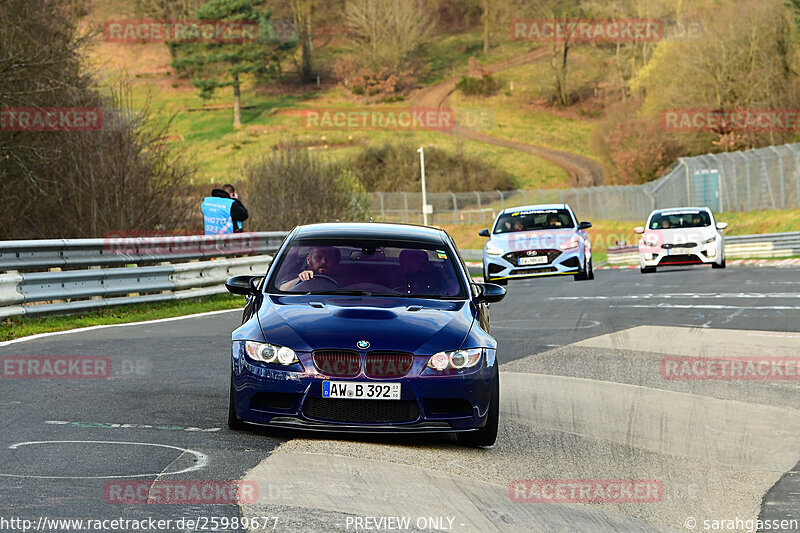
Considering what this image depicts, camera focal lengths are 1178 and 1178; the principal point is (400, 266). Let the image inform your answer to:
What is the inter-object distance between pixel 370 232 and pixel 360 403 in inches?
83.8

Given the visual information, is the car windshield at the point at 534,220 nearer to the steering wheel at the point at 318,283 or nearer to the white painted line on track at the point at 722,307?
the white painted line on track at the point at 722,307

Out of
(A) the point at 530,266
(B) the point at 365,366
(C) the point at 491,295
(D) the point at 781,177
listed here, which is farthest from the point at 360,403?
(D) the point at 781,177

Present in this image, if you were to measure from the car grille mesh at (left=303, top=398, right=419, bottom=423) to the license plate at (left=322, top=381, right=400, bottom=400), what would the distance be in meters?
0.04

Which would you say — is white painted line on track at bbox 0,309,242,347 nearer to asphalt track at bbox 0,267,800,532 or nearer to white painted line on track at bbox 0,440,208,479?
asphalt track at bbox 0,267,800,532

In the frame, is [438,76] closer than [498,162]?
No

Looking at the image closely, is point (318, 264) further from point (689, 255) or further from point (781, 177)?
point (781, 177)

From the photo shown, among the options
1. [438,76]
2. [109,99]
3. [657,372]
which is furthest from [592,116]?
[657,372]

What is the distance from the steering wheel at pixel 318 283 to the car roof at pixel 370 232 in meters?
0.47

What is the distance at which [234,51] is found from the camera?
117 m

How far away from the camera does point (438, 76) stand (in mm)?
132500

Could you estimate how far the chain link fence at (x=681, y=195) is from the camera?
151 ft

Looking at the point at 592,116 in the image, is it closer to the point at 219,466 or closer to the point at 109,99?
the point at 109,99

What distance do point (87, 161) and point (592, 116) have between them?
315 feet

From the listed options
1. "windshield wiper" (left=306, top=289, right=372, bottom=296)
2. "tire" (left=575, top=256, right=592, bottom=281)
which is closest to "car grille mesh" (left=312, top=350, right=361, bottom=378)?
"windshield wiper" (left=306, top=289, right=372, bottom=296)
